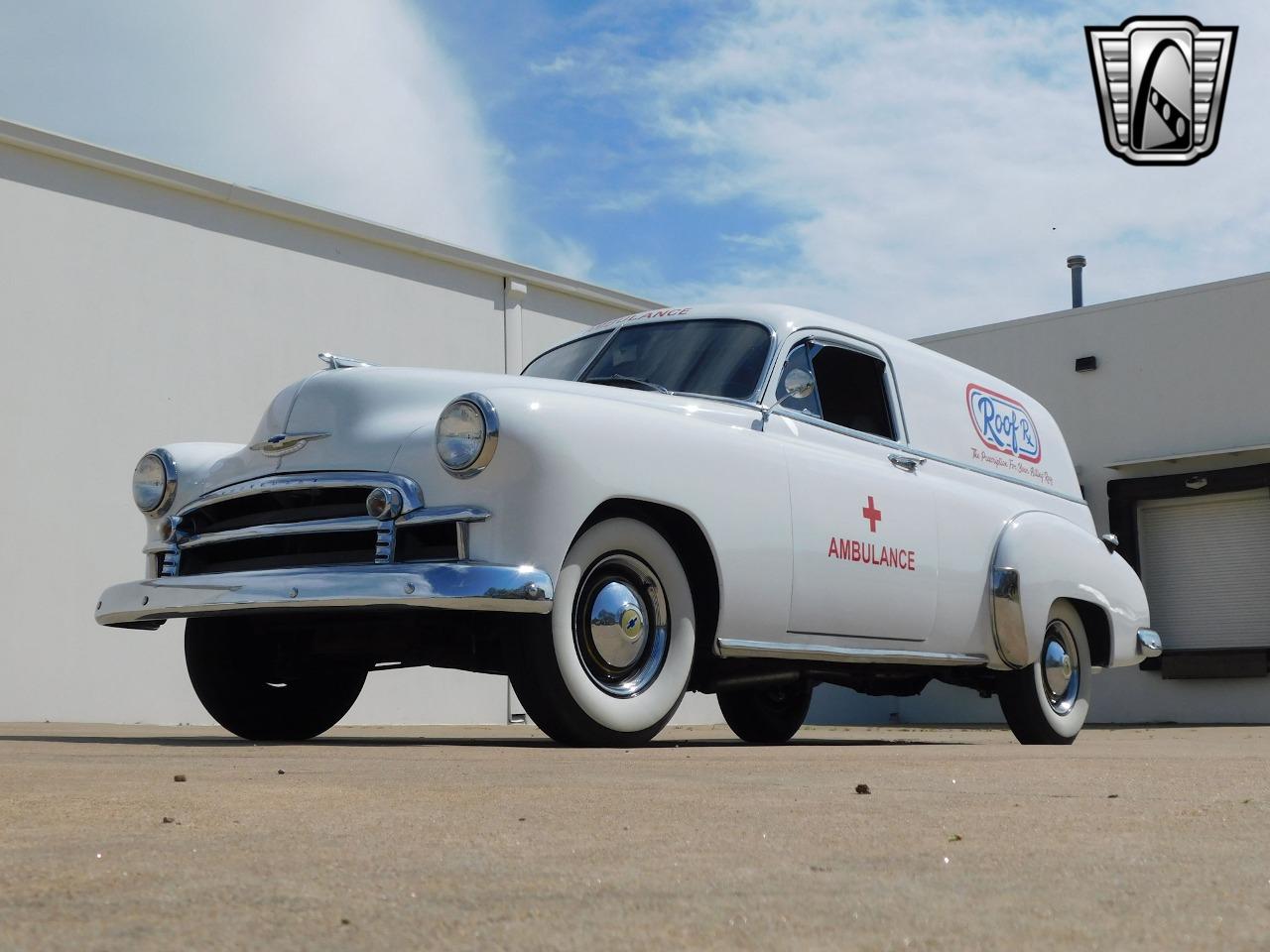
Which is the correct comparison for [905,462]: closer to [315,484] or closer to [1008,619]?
[1008,619]

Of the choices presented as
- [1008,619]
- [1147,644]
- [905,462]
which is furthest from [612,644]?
[1147,644]

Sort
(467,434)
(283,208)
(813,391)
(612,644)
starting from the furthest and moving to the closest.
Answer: (283,208) → (813,391) → (612,644) → (467,434)

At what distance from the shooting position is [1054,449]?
8859 millimetres

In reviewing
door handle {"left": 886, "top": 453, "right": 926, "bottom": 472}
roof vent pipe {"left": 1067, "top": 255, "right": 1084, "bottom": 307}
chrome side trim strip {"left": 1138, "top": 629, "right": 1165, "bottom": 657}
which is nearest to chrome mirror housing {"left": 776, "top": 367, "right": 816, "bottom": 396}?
door handle {"left": 886, "top": 453, "right": 926, "bottom": 472}

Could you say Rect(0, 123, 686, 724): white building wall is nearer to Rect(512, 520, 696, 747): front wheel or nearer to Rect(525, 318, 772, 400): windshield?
Rect(525, 318, 772, 400): windshield

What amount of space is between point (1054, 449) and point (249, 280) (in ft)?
22.4

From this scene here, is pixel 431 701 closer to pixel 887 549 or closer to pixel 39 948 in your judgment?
pixel 887 549

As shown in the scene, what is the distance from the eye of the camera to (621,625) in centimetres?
518

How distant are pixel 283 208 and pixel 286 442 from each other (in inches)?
312

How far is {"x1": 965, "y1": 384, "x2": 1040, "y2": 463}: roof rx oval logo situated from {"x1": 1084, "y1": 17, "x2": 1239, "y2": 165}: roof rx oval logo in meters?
2.46

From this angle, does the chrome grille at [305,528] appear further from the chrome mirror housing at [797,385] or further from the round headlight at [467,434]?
the chrome mirror housing at [797,385]

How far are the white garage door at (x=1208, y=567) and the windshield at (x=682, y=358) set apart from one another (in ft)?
37.1

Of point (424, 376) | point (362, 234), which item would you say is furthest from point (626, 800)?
point (362, 234)

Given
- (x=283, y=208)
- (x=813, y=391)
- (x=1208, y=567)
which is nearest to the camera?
(x=813, y=391)
